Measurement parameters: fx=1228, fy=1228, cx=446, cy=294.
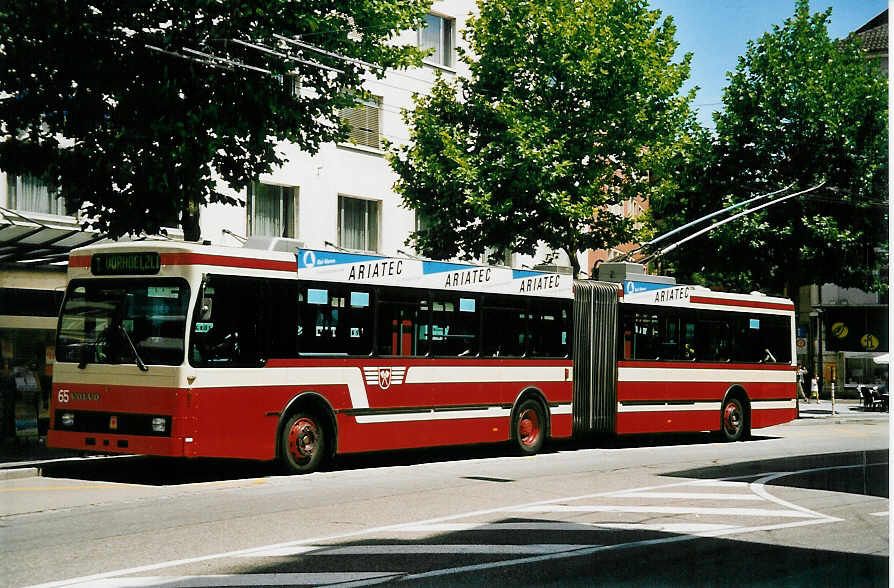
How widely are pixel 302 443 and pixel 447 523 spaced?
16.0ft

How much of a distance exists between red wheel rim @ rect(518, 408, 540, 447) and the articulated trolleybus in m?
0.04

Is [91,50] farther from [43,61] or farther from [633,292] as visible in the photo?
[633,292]

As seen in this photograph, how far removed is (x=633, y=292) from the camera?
69.5ft

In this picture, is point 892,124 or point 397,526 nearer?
point 892,124

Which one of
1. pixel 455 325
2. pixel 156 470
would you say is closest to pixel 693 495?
pixel 455 325

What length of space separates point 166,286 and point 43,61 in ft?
11.7

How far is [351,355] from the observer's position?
1584 centimetres

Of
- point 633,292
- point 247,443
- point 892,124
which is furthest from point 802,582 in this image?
point 633,292

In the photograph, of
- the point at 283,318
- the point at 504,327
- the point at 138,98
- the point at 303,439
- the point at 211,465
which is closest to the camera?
the point at 283,318

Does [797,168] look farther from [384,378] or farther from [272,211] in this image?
[384,378]

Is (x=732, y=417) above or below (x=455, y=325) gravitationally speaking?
below

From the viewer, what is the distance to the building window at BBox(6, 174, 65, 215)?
71.5 feet

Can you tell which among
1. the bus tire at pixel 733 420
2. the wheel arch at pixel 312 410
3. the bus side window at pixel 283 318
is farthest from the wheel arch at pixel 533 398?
the bus tire at pixel 733 420

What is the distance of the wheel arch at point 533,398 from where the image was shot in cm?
1861
